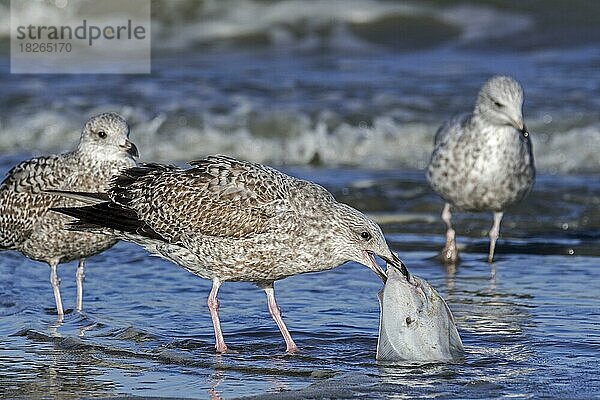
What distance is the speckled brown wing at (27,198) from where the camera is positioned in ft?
26.1

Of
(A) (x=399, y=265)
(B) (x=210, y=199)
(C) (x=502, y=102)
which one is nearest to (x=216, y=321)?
(B) (x=210, y=199)

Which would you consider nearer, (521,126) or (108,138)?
(108,138)

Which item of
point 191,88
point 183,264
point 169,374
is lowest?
point 169,374

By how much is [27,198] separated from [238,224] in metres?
1.79

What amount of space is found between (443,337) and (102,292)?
2.87m

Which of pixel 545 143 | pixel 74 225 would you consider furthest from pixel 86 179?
pixel 545 143

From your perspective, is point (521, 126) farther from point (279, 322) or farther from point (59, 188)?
point (59, 188)

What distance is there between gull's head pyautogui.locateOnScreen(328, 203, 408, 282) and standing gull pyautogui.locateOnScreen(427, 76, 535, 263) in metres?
2.91

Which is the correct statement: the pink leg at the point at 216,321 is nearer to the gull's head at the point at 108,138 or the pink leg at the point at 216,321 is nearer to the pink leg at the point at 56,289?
the pink leg at the point at 56,289

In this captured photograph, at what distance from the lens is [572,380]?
→ 240 inches

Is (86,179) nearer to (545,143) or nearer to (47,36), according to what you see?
(545,143)

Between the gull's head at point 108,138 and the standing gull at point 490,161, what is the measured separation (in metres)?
2.73

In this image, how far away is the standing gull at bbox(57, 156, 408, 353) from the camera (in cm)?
679

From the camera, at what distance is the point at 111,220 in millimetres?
7207
